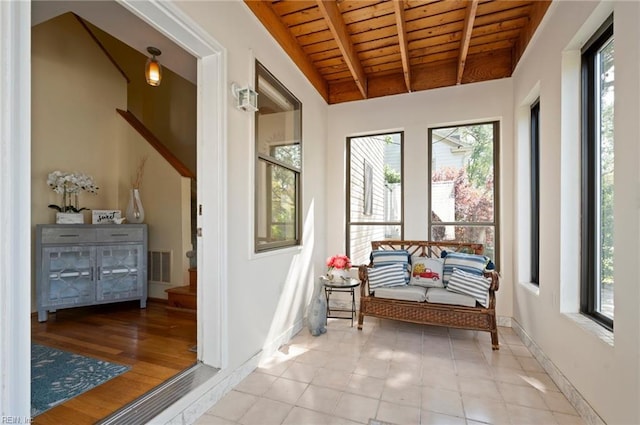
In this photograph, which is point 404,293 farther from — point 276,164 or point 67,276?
point 67,276

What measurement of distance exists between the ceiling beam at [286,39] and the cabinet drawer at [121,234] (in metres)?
2.64

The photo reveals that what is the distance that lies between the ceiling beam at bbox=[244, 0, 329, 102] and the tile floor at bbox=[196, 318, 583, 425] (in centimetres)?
288

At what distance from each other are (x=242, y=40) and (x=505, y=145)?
9.88ft

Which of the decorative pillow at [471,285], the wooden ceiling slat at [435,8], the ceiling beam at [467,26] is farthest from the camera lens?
the decorative pillow at [471,285]

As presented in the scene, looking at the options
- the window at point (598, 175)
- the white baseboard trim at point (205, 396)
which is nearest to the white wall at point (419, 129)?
the window at point (598, 175)

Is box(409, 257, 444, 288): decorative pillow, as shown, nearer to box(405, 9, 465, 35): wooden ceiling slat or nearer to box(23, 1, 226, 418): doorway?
box(23, 1, 226, 418): doorway

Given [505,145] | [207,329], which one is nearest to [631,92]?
[505,145]

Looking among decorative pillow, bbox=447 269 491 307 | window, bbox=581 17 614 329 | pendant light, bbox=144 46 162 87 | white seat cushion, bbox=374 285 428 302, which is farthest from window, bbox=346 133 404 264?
pendant light, bbox=144 46 162 87

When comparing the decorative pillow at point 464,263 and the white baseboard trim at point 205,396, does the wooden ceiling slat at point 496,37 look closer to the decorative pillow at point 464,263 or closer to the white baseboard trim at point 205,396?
the decorative pillow at point 464,263

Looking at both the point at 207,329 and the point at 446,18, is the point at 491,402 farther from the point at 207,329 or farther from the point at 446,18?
the point at 446,18

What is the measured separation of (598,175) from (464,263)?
56.5 inches

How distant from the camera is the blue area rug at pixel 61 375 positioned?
5.65ft

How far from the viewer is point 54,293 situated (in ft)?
9.84

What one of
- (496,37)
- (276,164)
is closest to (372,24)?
(496,37)
